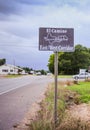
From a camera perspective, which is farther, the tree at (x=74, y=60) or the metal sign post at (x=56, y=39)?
the tree at (x=74, y=60)

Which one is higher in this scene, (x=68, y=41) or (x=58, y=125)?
(x=68, y=41)

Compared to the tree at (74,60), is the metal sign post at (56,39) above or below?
below

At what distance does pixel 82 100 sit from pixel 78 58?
99.6 meters

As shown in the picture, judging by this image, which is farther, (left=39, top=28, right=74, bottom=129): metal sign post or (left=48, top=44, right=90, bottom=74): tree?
(left=48, top=44, right=90, bottom=74): tree

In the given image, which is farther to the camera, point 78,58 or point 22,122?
point 78,58

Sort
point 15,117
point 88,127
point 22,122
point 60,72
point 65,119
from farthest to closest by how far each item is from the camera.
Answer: point 60,72 < point 15,117 < point 22,122 < point 65,119 < point 88,127

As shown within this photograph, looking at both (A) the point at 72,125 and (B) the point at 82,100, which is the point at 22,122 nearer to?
(A) the point at 72,125

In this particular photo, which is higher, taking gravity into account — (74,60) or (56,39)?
(74,60)

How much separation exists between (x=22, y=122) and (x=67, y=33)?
359 centimetres

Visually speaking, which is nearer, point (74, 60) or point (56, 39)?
point (56, 39)

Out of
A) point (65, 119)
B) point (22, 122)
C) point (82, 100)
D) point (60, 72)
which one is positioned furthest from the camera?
point (60, 72)

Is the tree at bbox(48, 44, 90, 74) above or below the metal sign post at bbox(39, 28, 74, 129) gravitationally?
above

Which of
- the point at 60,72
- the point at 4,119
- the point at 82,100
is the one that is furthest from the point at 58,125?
the point at 60,72

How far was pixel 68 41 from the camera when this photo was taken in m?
10.4
